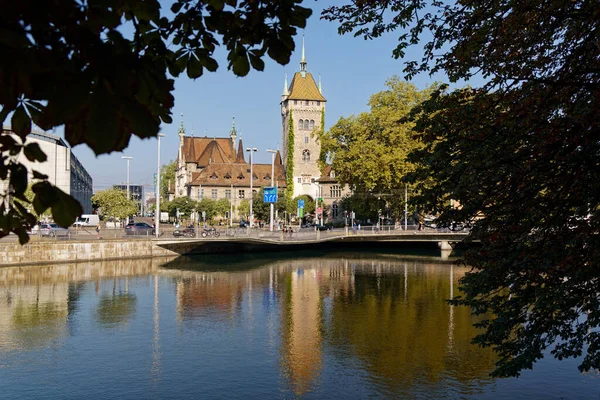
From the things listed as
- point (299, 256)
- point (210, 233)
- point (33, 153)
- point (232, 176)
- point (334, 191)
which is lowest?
point (299, 256)

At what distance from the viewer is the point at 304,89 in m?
90.2

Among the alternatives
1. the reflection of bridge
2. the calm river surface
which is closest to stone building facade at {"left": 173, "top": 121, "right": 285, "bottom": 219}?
the reflection of bridge

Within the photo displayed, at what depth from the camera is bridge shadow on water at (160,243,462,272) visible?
44.6 metres

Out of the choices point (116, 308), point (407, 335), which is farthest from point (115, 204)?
point (407, 335)

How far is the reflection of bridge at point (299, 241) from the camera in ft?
165

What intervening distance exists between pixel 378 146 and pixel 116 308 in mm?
38265

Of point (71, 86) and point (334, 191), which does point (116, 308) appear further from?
point (334, 191)

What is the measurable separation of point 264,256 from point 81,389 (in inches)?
1445

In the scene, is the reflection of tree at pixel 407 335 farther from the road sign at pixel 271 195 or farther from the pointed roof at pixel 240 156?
the pointed roof at pixel 240 156

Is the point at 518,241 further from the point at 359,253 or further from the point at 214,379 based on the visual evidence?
the point at 359,253

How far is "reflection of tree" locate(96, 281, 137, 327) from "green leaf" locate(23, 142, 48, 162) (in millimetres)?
22396

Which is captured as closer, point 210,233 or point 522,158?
point 522,158

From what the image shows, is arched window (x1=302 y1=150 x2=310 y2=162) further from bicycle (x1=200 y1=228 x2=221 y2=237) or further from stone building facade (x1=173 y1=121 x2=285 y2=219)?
bicycle (x1=200 y1=228 x2=221 y2=237)

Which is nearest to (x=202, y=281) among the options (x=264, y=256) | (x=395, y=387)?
(x=264, y=256)
